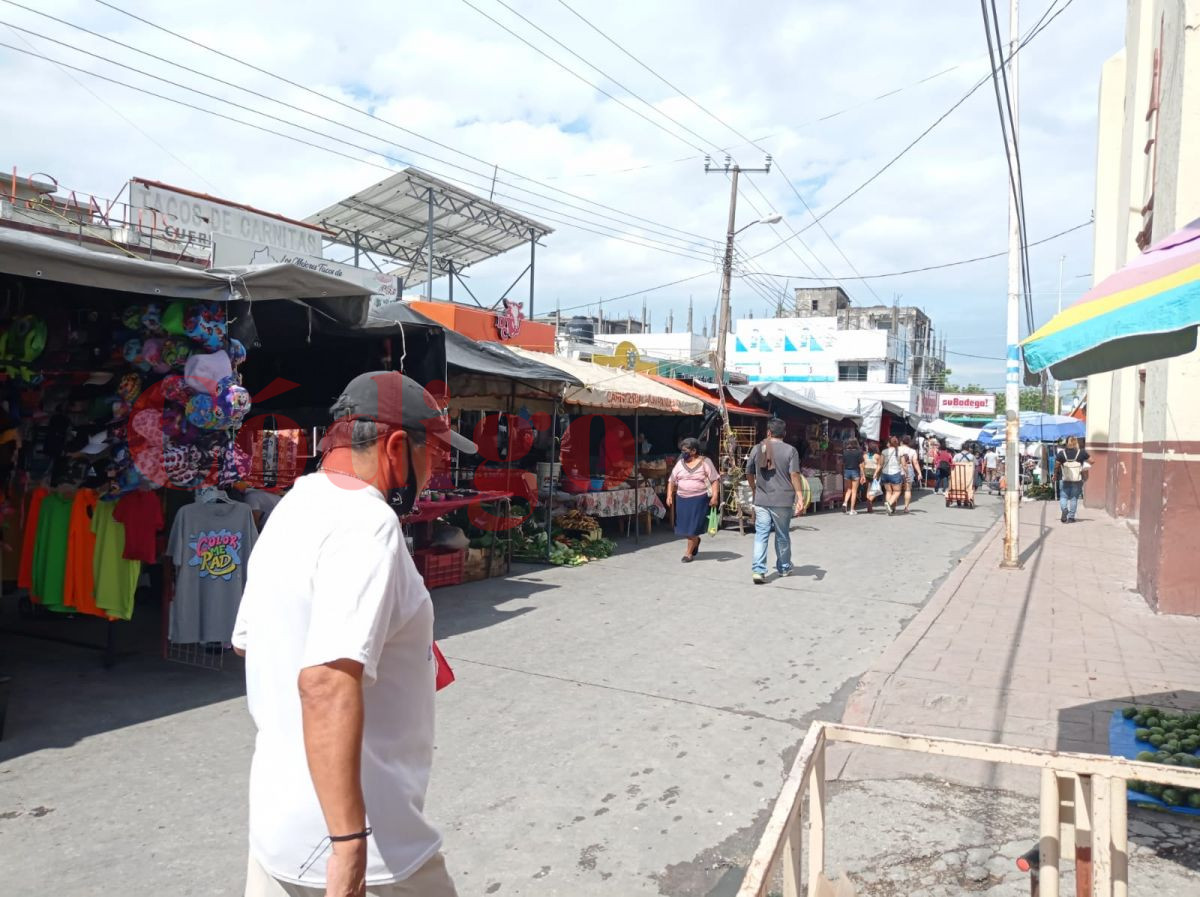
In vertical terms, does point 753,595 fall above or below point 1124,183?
below

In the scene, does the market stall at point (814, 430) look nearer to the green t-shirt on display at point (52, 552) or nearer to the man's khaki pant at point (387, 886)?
the green t-shirt on display at point (52, 552)

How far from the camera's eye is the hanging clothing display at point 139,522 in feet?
17.7

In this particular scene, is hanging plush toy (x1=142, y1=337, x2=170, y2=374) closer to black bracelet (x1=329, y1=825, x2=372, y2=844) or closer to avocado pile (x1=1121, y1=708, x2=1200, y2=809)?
black bracelet (x1=329, y1=825, x2=372, y2=844)

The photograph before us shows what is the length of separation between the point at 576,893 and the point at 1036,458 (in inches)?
1368

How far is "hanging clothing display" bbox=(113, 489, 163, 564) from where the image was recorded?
5.38 m

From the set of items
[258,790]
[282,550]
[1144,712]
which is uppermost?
[282,550]

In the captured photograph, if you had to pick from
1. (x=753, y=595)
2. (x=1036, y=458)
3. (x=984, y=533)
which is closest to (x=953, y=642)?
(x=753, y=595)

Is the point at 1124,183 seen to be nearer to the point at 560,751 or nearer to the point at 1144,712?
the point at 1144,712

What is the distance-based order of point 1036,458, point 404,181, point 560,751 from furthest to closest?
point 1036,458, point 404,181, point 560,751

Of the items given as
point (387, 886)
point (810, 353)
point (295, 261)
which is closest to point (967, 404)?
point (810, 353)

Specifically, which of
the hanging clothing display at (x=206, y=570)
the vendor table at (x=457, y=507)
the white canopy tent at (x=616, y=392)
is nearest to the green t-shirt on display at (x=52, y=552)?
the hanging clothing display at (x=206, y=570)

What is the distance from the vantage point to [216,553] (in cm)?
552

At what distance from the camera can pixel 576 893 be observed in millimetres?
3195

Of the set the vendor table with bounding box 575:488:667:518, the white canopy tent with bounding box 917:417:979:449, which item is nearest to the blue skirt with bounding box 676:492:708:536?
the vendor table with bounding box 575:488:667:518
